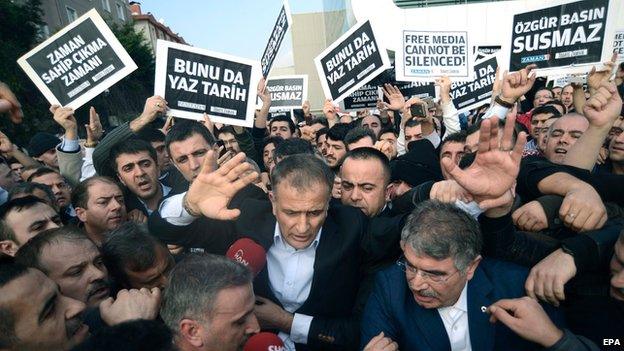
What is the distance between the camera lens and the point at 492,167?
6.37ft

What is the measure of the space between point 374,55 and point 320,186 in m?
4.65

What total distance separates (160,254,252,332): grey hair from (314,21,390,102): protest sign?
502cm

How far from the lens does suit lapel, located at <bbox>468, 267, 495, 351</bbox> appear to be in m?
2.00

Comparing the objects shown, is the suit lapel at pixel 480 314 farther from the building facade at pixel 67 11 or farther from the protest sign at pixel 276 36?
the building facade at pixel 67 11

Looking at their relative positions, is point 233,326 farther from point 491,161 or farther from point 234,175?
point 491,161

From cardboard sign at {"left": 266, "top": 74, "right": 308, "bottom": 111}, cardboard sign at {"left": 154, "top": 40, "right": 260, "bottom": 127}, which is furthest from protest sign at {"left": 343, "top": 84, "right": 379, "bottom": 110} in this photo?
cardboard sign at {"left": 154, "top": 40, "right": 260, "bottom": 127}

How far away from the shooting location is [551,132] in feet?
11.4

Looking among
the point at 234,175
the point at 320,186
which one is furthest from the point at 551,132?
the point at 234,175

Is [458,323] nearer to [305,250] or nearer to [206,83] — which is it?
[305,250]

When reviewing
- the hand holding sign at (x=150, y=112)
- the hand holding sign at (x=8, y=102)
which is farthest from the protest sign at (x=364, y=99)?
the hand holding sign at (x=8, y=102)

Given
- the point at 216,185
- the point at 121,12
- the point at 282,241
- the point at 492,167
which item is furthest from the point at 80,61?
the point at 121,12

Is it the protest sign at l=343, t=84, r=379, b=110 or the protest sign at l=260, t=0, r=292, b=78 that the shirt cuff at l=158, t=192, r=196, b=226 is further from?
the protest sign at l=343, t=84, r=379, b=110

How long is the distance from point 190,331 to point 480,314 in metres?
1.32

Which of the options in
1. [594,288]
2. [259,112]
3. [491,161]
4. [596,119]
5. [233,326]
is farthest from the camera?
[259,112]
